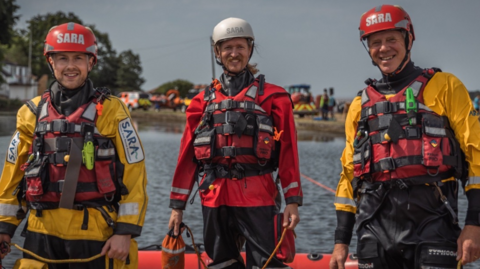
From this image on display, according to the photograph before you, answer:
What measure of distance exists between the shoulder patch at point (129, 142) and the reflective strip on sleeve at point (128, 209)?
10.1 inches

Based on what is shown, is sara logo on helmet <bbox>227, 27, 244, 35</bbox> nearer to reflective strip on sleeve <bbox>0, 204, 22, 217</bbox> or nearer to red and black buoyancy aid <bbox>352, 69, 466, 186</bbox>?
red and black buoyancy aid <bbox>352, 69, 466, 186</bbox>

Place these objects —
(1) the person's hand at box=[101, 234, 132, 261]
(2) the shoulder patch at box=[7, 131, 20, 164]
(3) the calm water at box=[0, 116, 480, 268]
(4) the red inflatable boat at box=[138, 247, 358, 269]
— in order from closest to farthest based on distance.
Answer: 1. (1) the person's hand at box=[101, 234, 132, 261]
2. (2) the shoulder patch at box=[7, 131, 20, 164]
3. (4) the red inflatable boat at box=[138, 247, 358, 269]
4. (3) the calm water at box=[0, 116, 480, 268]

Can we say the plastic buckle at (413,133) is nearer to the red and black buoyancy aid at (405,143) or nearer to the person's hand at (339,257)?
the red and black buoyancy aid at (405,143)

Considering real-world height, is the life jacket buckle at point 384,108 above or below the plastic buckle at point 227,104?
below

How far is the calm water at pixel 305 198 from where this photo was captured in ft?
33.0

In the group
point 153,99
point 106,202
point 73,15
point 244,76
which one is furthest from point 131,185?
point 73,15

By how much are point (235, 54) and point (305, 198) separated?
9968 millimetres

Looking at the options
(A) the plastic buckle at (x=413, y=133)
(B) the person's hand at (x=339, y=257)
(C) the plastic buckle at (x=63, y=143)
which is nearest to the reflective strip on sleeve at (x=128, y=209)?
(C) the plastic buckle at (x=63, y=143)

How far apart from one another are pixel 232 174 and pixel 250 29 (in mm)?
1011

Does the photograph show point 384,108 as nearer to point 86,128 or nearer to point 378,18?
point 378,18

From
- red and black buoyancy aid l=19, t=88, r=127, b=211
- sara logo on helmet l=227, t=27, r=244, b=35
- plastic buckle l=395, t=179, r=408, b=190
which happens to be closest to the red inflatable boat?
red and black buoyancy aid l=19, t=88, r=127, b=211

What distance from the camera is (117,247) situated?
3881mm

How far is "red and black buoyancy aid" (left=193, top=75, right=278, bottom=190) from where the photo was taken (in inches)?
177

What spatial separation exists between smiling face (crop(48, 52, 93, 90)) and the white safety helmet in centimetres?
98
